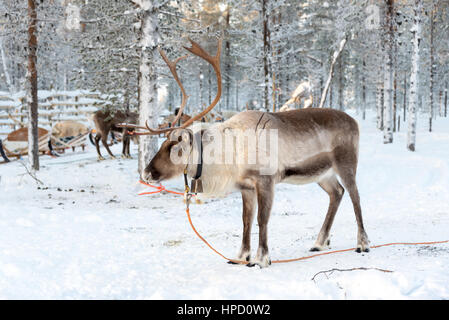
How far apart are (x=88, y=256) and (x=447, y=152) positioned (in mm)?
13258

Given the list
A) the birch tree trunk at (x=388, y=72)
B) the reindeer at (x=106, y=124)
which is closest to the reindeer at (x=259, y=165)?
the reindeer at (x=106, y=124)

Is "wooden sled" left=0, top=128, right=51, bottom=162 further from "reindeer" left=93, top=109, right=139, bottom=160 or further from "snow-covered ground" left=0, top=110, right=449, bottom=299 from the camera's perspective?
"snow-covered ground" left=0, top=110, right=449, bottom=299

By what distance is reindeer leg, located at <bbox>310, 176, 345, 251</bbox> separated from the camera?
15.1ft

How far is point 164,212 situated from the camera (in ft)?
24.0

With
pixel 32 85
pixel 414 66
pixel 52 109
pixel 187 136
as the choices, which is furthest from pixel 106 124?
pixel 52 109

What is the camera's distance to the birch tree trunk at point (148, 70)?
350 inches

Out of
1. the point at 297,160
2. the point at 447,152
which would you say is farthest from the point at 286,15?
the point at 297,160

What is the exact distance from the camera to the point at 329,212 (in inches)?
184

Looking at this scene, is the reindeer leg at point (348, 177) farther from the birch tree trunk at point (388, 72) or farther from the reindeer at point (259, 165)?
the birch tree trunk at point (388, 72)

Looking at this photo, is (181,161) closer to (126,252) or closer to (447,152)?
(126,252)

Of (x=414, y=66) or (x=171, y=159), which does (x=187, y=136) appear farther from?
(x=414, y=66)

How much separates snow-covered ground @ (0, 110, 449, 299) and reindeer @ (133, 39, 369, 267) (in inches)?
24.1

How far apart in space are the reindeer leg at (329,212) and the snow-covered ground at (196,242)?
20 centimetres

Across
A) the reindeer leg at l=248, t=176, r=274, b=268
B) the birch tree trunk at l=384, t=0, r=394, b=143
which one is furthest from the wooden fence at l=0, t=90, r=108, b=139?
the reindeer leg at l=248, t=176, r=274, b=268
